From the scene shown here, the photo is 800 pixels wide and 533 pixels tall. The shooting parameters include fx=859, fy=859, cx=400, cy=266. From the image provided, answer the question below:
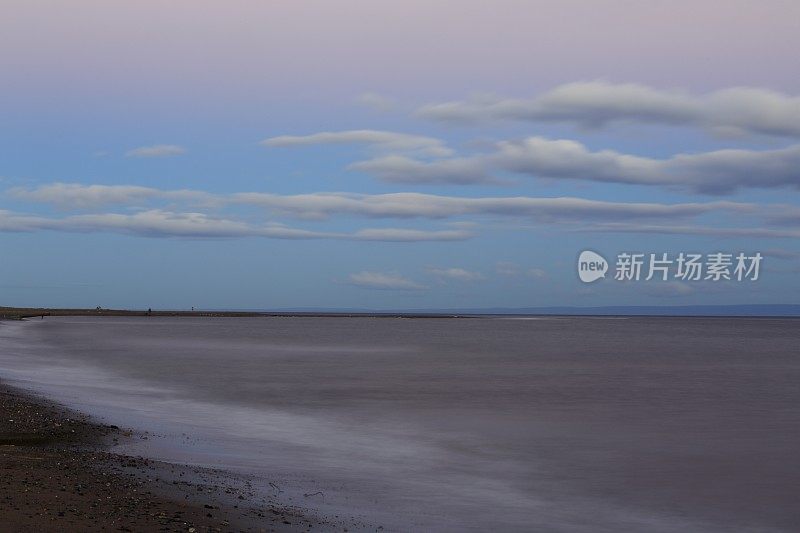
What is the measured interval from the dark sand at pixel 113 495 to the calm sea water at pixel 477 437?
1.37 meters

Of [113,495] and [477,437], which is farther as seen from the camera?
[477,437]

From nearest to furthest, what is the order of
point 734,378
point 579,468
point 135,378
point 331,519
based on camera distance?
point 331,519, point 579,468, point 135,378, point 734,378

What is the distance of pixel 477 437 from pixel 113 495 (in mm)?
14638

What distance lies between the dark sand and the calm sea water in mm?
1371

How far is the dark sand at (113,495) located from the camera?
38.1 ft

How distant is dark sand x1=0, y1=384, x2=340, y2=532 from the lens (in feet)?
38.1

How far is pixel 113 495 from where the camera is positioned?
516 inches

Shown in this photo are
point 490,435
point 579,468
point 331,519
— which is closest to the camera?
point 331,519

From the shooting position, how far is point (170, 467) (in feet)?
55.8

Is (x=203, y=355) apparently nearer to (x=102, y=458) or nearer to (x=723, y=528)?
(x=102, y=458)

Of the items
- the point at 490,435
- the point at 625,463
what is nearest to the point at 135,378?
the point at 490,435

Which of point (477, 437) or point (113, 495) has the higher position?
point (113, 495)

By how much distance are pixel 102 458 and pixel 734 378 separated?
45.5 metres

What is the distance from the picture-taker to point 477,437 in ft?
85.3
